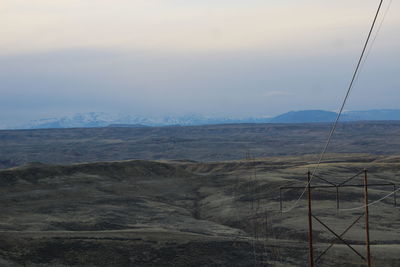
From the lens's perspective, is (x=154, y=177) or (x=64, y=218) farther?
(x=154, y=177)

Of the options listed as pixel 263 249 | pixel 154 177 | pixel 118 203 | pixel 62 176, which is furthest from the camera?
pixel 154 177

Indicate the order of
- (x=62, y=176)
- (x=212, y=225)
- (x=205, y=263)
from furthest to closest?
(x=62, y=176) → (x=212, y=225) → (x=205, y=263)

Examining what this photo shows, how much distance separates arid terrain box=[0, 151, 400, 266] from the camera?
4041cm

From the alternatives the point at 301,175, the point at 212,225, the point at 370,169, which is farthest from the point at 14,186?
the point at 370,169

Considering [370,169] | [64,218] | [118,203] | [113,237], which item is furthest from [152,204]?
[370,169]

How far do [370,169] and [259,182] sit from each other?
2134 centimetres

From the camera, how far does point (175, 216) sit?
2463 inches

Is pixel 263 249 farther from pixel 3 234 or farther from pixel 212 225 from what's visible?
pixel 3 234

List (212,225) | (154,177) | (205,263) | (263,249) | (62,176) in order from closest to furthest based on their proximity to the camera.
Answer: (205,263) < (263,249) < (212,225) < (62,176) < (154,177)

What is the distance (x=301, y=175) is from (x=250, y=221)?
1172 inches

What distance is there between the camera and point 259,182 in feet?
262

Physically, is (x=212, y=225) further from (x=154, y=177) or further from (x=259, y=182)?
(x=154, y=177)

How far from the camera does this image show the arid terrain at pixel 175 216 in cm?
4041

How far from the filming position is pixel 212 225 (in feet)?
188
